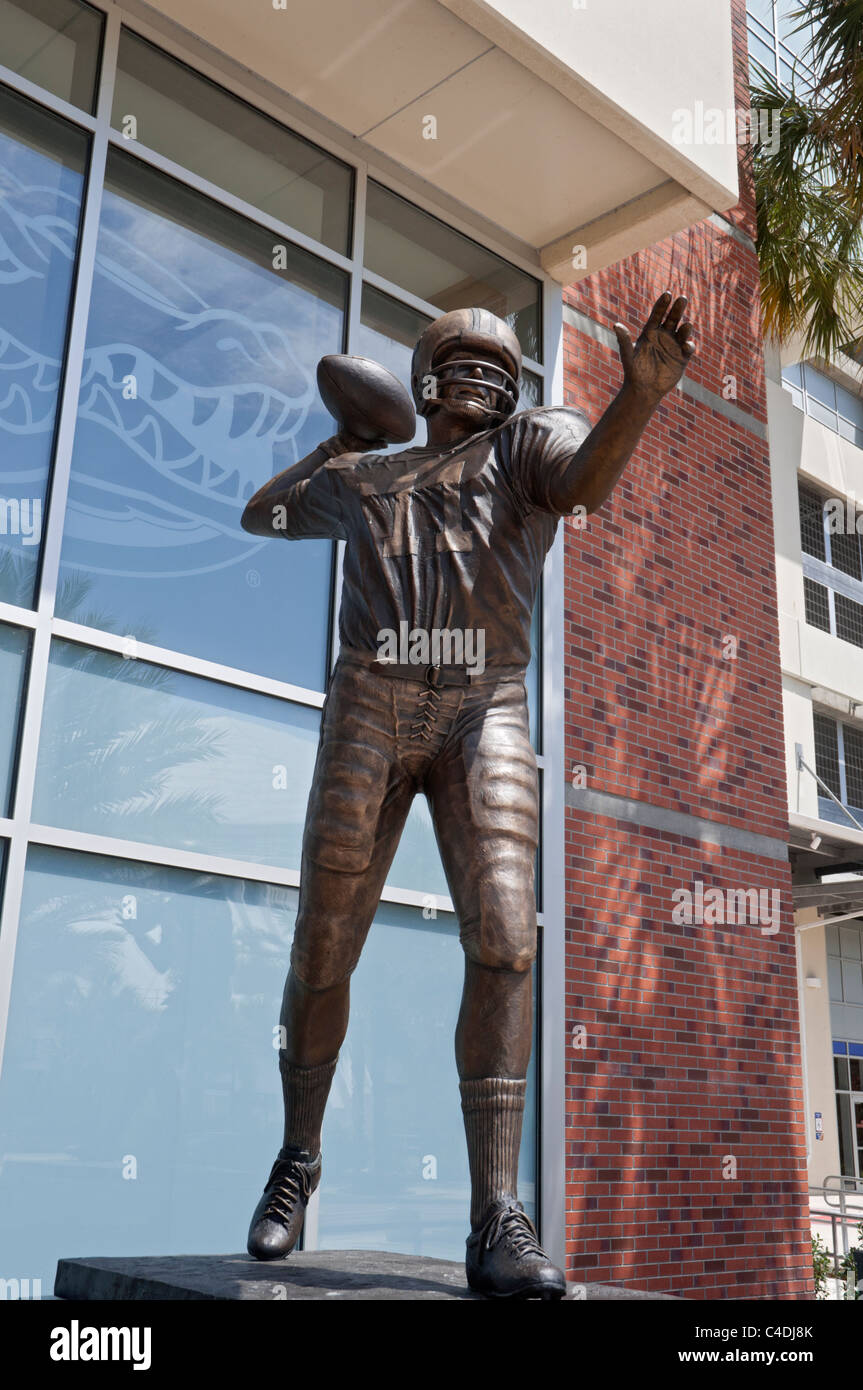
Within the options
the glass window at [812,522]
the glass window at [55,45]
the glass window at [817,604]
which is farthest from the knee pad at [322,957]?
the glass window at [812,522]

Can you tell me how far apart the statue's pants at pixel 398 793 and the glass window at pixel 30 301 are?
9.39 ft

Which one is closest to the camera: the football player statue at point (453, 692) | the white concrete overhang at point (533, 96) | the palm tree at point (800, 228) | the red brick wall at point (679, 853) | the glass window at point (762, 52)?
the football player statue at point (453, 692)

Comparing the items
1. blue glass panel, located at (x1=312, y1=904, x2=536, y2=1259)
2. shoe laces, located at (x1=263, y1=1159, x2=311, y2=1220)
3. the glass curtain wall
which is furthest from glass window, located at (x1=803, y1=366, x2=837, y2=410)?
shoe laces, located at (x1=263, y1=1159, x2=311, y2=1220)

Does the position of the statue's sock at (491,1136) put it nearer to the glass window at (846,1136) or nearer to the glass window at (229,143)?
the glass window at (229,143)

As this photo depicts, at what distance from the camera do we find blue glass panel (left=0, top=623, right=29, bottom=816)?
219 inches

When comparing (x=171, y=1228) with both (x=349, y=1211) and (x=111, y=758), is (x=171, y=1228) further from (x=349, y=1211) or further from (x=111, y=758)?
(x=111, y=758)

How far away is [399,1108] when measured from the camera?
262 inches

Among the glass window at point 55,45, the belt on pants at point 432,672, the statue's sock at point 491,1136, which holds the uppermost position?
the glass window at point 55,45

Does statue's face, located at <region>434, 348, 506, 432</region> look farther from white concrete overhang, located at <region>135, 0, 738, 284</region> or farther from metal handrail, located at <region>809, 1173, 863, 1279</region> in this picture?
metal handrail, located at <region>809, 1173, 863, 1279</region>

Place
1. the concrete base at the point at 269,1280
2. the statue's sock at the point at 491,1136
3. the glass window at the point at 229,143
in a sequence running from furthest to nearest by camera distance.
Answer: the glass window at the point at 229,143 → the statue's sock at the point at 491,1136 → the concrete base at the point at 269,1280

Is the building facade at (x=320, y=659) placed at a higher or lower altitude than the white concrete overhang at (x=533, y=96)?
lower

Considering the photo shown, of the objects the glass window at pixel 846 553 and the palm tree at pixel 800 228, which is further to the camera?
the glass window at pixel 846 553

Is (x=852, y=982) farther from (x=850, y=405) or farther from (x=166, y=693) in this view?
(x=166, y=693)

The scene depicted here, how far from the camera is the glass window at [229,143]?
6.77 meters
